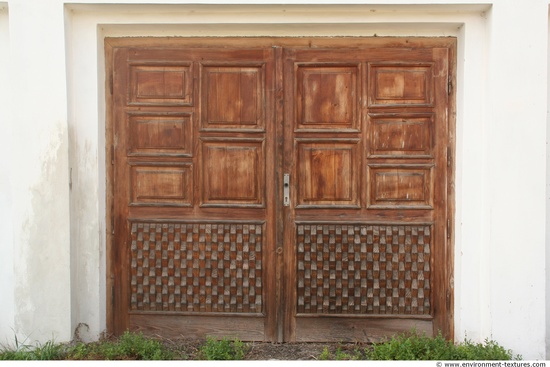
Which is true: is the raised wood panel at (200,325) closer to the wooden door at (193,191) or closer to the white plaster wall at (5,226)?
the wooden door at (193,191)

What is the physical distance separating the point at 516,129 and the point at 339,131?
129cm

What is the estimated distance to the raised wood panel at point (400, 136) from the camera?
4098 mm

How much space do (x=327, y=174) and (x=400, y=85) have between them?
2.96 feet

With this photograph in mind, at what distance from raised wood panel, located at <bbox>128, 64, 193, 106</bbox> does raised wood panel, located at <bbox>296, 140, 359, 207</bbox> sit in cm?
102

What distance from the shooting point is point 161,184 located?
165 inches

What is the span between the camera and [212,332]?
4223 mm

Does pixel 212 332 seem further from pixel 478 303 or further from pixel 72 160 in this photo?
pixel 478 303

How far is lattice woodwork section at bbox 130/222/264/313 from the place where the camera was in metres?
4.18

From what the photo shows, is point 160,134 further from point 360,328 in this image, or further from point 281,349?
point 360,328

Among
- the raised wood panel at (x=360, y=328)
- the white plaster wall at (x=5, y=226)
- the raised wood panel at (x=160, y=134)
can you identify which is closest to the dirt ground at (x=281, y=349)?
the raised wood panel at (x=360, y=328)

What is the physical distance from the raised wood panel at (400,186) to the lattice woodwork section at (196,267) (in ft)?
3.16

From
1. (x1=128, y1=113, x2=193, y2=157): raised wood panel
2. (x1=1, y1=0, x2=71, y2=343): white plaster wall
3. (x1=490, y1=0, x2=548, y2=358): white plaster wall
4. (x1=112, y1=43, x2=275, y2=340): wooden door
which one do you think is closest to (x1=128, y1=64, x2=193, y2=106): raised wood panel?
(x1=112, y1=43, x2=275, y2=340): wooden door

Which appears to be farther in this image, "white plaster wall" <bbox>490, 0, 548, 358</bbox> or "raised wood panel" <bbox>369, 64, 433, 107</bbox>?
"raised wood panel" <bbox>369, 64, 433, 107</bbox>

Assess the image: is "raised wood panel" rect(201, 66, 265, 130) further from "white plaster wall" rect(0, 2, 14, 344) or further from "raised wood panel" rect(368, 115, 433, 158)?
"white plaster wall" rect(0, 2, 14, 344)
